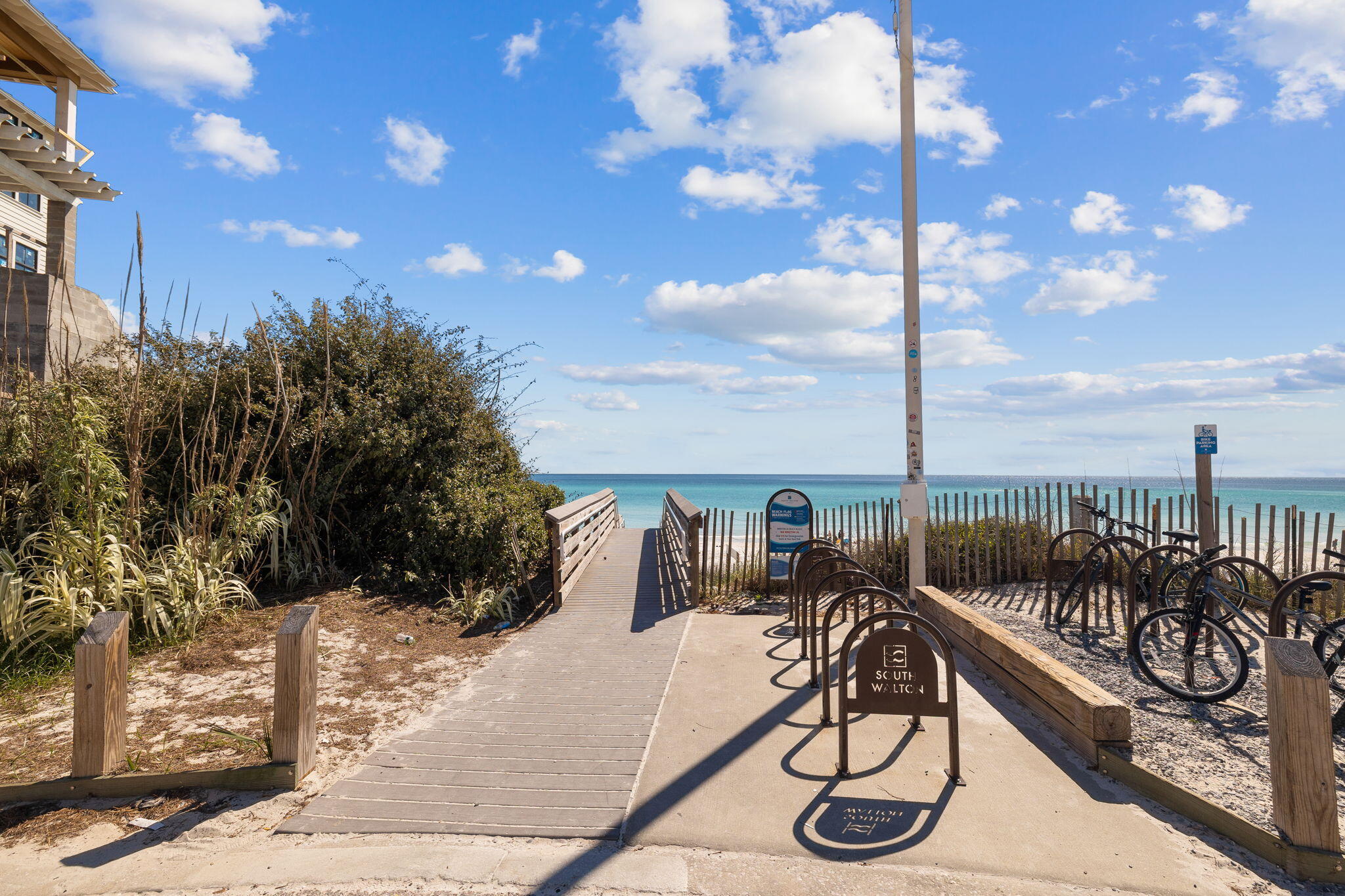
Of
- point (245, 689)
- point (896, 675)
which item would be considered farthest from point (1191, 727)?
point (245, 689)

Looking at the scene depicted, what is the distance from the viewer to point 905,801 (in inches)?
143

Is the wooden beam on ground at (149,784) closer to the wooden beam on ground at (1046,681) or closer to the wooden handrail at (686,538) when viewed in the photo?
the wooden beam on ground at (1046,681)

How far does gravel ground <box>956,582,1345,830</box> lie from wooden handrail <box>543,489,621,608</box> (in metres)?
5.21

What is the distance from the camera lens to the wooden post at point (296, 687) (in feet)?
12.5

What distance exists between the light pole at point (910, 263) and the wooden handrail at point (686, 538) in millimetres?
2599

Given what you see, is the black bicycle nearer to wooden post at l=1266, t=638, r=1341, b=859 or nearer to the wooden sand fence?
the wooden sand fence

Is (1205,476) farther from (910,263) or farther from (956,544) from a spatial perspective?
(910,263)

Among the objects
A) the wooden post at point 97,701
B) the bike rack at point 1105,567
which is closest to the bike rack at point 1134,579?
the bike rack at point 1105,567

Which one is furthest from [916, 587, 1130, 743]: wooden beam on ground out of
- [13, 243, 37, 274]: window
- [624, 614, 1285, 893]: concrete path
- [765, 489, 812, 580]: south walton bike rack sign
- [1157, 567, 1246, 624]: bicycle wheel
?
[13, 243, 37, 274]: window

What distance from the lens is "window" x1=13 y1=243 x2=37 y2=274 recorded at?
17455 millimetres

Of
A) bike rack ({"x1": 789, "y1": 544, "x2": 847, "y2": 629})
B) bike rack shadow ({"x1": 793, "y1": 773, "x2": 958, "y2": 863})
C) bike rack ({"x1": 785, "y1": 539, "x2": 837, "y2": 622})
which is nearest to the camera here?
bike rack shadow ({"x1": 793, "y1": 773, "x2": 958, "y2": 863})

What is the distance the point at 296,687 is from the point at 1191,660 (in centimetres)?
633

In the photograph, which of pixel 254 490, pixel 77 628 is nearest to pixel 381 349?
pixel 254 490

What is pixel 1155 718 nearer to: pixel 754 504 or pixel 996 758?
pixel 996 758
